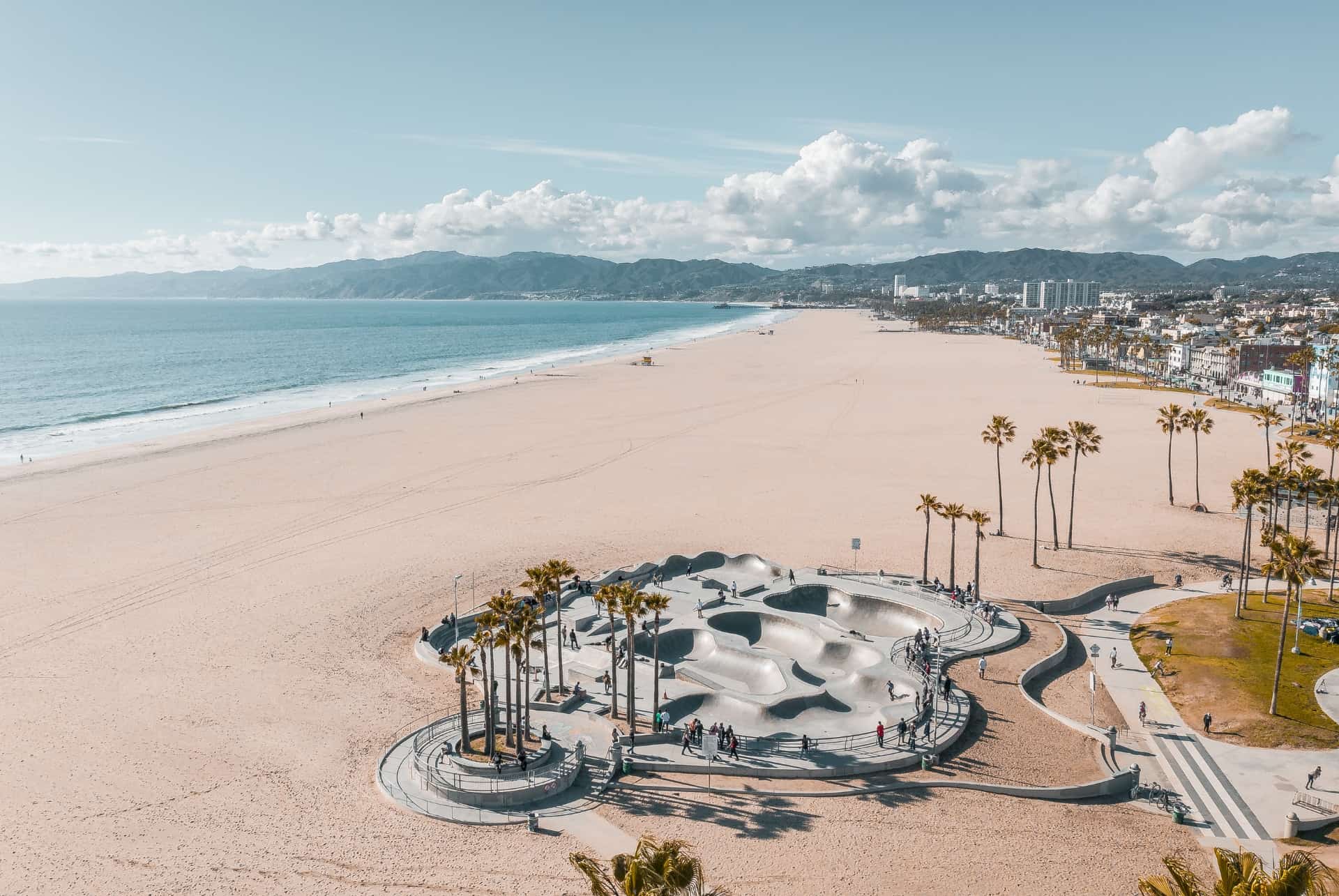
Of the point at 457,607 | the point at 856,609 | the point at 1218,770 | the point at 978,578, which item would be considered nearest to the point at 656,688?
the point at 457,607

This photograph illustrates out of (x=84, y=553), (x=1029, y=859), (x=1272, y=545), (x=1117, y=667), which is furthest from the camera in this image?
(x=84, y=553)

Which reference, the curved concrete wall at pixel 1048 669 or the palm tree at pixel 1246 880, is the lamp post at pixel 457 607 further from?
the palm tree at pixel 1246 880

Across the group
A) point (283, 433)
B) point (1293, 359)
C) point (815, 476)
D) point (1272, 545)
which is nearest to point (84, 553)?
point (283, 433)

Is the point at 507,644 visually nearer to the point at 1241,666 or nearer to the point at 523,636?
the point at 523,636

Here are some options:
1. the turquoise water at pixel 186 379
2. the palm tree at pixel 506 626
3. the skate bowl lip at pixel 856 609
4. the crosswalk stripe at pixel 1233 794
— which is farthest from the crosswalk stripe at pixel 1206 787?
the turquoise water at pixel 186 379

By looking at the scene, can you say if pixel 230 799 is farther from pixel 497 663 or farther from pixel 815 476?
pixel 815 476
